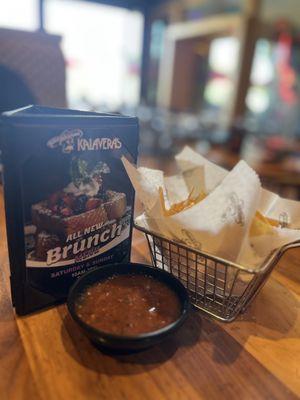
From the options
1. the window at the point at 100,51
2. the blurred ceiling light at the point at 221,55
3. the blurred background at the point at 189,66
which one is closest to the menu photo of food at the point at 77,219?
the blurred background at the point at 189,66

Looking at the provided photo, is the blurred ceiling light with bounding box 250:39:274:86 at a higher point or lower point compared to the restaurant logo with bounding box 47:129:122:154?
higher

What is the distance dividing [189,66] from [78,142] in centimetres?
692

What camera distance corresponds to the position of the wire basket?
0.54m

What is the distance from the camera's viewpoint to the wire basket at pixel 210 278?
1.77 feet

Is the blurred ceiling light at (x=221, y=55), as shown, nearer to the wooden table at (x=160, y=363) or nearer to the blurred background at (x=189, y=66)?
the blurred background at (x=189, y=66)

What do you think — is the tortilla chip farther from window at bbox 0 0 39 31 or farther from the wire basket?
window at bbox 0 0 39 31

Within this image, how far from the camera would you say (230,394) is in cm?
43

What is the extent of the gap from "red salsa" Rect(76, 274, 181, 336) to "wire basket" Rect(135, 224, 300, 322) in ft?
0.22

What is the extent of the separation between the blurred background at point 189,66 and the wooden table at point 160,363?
8.95 ft

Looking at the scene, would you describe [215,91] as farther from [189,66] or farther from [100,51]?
[100,51]

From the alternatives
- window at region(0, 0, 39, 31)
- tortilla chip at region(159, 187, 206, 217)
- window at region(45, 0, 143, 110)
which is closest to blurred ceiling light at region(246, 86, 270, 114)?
window at region(45, 0, 143, 110)

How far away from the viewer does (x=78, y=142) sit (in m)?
0.51

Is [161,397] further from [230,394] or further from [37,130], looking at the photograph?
[37,130]

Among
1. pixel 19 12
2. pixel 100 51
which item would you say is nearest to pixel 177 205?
pixel 19 12
